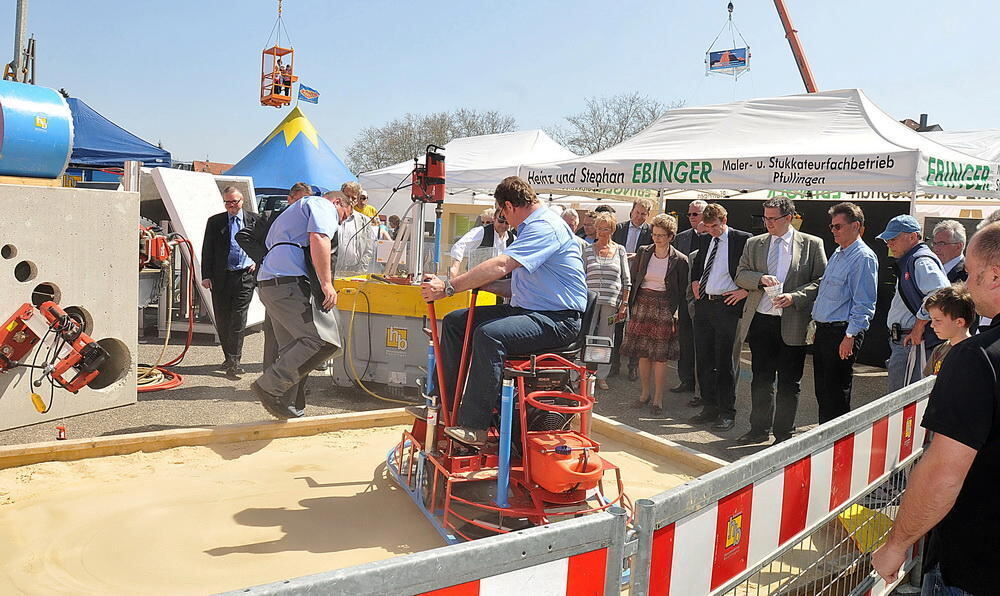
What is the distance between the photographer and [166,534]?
3.60m

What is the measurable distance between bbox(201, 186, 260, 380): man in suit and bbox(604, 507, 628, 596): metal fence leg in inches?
255

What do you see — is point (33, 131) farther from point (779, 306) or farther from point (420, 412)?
point (779, 306)

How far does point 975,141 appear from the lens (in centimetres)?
1201

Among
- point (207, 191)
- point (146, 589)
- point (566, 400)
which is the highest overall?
point (207, 191)

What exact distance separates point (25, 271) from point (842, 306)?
6.03 m

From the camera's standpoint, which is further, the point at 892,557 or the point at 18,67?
the point at 18,67

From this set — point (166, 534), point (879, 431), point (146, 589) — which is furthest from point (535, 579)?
point (166, 534)

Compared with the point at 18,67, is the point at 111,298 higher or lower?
lower

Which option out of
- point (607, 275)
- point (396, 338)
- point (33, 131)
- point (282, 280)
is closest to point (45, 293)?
point (33, 131)

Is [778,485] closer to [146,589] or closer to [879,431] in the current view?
[879,431]

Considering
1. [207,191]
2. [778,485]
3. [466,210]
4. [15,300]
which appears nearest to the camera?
[778,485]

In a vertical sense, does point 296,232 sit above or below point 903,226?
below

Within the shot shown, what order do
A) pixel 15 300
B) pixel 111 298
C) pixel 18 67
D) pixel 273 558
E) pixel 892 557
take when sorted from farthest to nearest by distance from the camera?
1. pixel 18 67
2. pixel 111 298
3. pixel 15 300
4. pixel 273 558
5. pixel 892 557

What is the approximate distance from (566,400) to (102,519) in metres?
2.38
